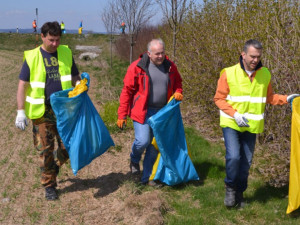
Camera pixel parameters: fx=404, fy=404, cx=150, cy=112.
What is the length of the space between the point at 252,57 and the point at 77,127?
200 centimetres

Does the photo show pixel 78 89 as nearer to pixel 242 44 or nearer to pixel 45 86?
pixel 45 86

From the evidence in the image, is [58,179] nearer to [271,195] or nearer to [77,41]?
[271,195]

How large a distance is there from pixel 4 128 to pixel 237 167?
562cm

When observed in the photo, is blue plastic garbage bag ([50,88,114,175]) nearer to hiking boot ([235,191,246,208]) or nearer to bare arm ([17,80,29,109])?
bare arm ([17,80,29,109])

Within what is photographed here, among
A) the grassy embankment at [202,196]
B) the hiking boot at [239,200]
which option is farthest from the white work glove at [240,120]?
the grassy embankment at [202,196]

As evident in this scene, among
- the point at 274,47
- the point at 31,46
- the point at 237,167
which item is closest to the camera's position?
the point at 237,167

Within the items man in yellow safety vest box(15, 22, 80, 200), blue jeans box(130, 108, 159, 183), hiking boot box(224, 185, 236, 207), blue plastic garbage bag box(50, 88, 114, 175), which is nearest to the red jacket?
blue jeans box(130, 108, 159, 183)

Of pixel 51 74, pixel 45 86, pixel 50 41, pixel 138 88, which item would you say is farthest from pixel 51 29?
pixel 138 88

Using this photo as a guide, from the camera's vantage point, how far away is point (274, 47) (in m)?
4.89

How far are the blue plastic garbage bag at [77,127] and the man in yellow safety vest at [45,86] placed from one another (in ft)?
0.58

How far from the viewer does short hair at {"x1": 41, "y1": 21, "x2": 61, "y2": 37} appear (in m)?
4.23

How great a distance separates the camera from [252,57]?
12.3 feet

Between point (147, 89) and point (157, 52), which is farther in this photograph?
point (147, 89)

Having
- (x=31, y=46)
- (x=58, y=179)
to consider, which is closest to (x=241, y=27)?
(x=58, y=179)
